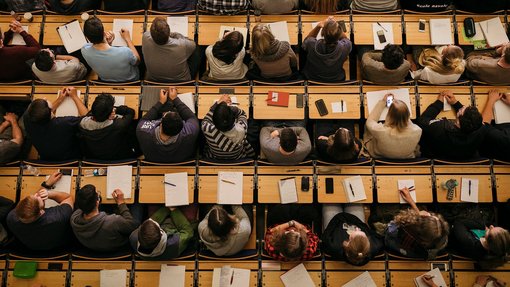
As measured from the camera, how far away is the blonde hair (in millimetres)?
6082

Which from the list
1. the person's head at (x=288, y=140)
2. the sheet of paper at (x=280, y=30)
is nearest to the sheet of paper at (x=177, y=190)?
the person's head at (x=288, y=140)

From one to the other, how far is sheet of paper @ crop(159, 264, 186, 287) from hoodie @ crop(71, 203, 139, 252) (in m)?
0.59

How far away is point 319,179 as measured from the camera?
5.92 m

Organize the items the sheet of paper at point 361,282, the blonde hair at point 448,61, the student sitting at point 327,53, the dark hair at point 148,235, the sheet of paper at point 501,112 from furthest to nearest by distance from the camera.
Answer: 1. the sheet of paper at point 501,112
2. the blonde hair at point 448,61
3. the student sitting at point 327,53
4. the sheet of paper at point 361,282
5. the dark hair at point 148,235

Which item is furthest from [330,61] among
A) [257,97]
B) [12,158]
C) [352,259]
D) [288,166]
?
[12,158]

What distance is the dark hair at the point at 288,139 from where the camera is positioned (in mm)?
5449

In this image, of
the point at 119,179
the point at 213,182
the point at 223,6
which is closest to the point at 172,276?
the point at 213,182

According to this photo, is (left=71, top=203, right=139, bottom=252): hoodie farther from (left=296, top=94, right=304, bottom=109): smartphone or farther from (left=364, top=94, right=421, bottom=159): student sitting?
(left=364, top=94, right=421, bottom=159): student sitting

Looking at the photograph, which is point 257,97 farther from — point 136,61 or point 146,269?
point 146,269

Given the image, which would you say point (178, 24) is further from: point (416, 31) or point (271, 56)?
point (416, 31)

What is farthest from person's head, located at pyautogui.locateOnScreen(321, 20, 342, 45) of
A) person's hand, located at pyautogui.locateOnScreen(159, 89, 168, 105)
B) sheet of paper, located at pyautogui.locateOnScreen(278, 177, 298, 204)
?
person's hand, located at pyautogui.locateOnScreen(159, 89, 168, 105)

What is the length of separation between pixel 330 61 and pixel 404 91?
1.04 meters

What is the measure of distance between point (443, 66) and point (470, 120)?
3.36ft

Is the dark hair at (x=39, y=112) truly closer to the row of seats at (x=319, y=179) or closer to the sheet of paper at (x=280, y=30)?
the row of seats at (x=319, y=179)
